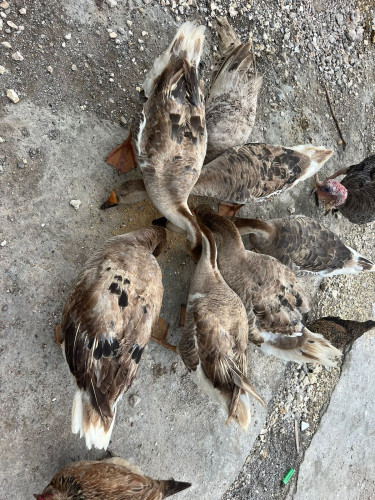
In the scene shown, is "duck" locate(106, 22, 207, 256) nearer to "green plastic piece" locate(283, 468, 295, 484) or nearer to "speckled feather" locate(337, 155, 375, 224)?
"speckled feather" locate(337, 155, 375, 224)

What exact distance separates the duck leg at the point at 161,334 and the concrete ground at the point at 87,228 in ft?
0.50

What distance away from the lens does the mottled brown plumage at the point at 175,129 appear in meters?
2.99

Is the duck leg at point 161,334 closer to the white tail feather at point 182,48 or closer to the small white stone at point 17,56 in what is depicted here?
the white tail feather at point 182,48

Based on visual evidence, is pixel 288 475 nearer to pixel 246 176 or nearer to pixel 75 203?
pixel 246 176

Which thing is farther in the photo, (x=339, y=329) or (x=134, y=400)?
(x=339, y=329)

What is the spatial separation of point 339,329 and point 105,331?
8.78ft

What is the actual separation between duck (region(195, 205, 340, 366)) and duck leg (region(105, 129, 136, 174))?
0.79 metres

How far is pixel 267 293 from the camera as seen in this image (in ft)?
11.3

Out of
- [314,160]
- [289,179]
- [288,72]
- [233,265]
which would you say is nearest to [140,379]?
[233,265]

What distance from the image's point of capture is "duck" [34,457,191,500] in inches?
112

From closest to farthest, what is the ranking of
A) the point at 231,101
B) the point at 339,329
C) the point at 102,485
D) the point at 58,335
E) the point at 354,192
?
the point at 102,485, the point at 58,335, the point at 231,101, the point at 339,329, the point at 354,192

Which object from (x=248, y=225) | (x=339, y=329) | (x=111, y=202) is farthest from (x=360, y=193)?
(x=111, y=202)

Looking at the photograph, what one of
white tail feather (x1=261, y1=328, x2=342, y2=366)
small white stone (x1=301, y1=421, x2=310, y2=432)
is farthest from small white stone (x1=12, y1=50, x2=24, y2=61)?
small white stone (x1=301, y1=421, x2=310, y2=432)

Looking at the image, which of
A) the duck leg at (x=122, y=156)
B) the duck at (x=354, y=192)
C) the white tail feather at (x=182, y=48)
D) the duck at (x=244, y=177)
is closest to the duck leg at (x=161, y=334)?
the duck at (x=244, y=177)
